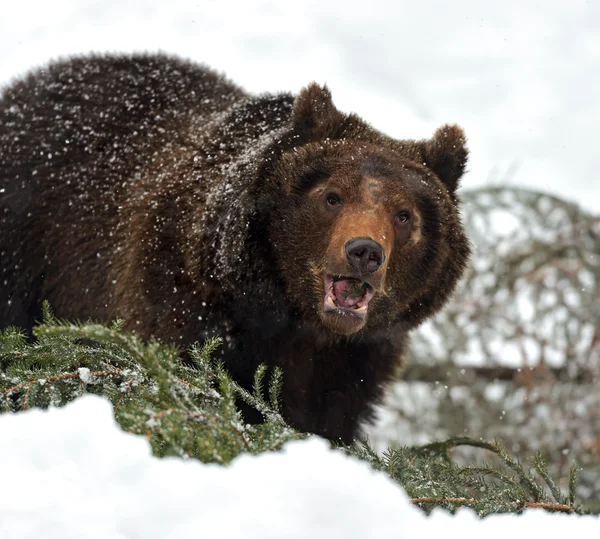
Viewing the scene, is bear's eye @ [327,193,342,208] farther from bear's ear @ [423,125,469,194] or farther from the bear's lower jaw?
bear's ear @ [423,125,469,194]

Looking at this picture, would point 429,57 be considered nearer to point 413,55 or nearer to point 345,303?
point 413,55

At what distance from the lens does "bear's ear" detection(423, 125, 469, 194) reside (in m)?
4.64

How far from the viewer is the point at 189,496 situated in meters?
2.19

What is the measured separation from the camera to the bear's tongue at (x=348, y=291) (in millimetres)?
4074

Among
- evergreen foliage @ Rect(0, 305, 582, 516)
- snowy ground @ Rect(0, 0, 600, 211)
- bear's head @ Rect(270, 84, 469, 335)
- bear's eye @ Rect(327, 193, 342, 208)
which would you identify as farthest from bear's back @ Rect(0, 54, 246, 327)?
snowy ground @ Rect(0, 0, 600, 211)

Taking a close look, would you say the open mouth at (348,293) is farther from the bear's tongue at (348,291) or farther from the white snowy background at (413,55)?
the white snowy background at (413,55)

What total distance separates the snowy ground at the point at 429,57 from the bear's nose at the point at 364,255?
15.3 feet

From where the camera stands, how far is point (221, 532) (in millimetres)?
2109

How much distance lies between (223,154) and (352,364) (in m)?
1.44

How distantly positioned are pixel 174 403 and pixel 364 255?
4.75 feet

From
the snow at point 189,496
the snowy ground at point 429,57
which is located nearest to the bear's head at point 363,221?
the snow at point 189,496

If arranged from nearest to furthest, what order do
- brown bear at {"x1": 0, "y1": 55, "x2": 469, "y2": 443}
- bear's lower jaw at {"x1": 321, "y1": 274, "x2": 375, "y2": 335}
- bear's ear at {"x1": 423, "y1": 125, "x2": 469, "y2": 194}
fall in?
1. bear's lower jaw at {"x1": 321, "y1": 274, "x2": 375, "y2": 335}
2. brown bear at {"x1": 0, "y1": 55, "x2": 469, "y2": 443}
3. bear's ear at {"x1": 423, "y1": 125, "x2": 469, "y2": 194}

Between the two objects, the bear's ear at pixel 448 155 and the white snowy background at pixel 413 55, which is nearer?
the bear's ear at pixel 448 155

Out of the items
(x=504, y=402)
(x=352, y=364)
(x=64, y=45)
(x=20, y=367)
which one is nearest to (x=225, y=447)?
(x=20, y=367)
